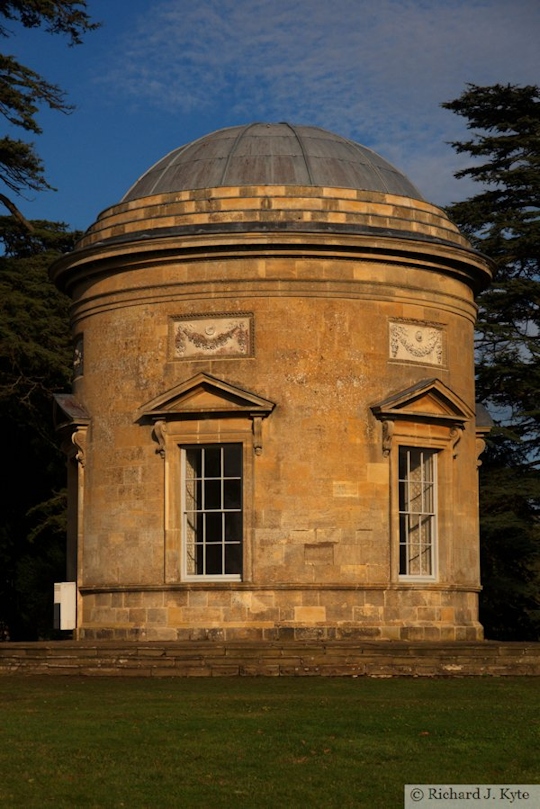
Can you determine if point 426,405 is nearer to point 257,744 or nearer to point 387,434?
point 387,434

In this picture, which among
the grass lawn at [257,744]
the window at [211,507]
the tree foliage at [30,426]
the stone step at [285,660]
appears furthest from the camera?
the tree foliage at [30,426]

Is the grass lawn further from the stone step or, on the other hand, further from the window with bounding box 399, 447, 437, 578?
the window with bounding box 399, 447, 437, 578

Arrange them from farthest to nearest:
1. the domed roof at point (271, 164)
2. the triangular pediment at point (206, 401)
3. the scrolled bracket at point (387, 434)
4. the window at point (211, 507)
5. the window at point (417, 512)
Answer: the domed roof at point (271, 164), the window at point (417, 512), the window at point (211, 507), the scrolled bracket at point (387, 434), the triangular pediment at point (206, 401)

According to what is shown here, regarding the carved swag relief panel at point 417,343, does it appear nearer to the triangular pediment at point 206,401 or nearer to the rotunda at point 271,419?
the rotunda at point 271,419

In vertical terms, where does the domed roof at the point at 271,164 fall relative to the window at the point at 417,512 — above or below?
above

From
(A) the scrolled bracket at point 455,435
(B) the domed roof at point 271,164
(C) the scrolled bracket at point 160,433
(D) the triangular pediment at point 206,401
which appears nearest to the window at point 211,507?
(C) the scrolled bracket at point 160,433

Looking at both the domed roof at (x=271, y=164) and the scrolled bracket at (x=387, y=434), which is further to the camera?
the domed roof at (x=271, y=164)

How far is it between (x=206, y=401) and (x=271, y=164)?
4.80 metres

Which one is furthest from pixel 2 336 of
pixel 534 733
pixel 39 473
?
pixel 534 733

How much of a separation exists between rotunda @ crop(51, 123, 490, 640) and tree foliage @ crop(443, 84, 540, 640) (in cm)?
953

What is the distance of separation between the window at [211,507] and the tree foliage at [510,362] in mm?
11178

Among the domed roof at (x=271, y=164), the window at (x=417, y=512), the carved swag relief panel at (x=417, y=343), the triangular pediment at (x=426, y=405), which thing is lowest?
the window at (x=417, y=512)

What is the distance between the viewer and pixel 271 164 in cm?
2683

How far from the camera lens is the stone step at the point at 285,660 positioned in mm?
22031
